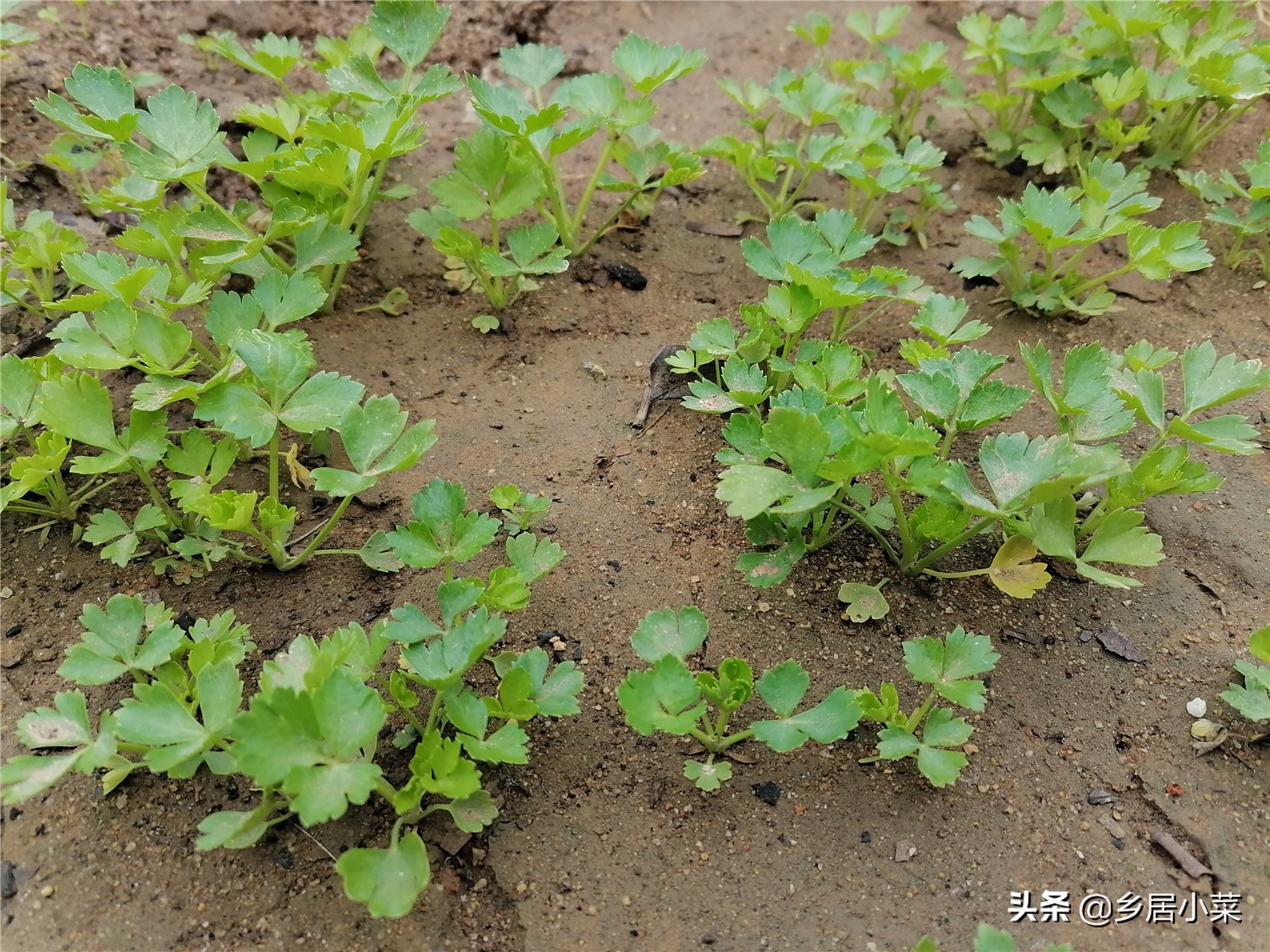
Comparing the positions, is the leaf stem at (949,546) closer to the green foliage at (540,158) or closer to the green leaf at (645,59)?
the green foliage at (540,158)

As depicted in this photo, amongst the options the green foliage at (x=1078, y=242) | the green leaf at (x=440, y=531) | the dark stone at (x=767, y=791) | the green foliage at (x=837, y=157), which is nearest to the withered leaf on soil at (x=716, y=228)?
the green foliage at (x=837, y=157)

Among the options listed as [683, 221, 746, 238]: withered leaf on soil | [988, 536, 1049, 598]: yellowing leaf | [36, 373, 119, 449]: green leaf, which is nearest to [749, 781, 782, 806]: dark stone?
[988, 536, 1049, 598]: yellowing leaf

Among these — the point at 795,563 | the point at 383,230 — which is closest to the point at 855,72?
the point at 383,230

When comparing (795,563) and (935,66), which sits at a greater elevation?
(935,66)

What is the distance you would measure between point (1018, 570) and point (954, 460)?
26cm

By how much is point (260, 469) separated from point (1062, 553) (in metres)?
1.82

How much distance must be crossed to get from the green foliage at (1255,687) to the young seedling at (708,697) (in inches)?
30.2

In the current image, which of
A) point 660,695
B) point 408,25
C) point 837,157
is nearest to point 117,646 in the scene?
point 660,695

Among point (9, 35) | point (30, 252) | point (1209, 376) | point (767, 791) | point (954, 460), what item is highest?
point (9, 35)

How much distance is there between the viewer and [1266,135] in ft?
9.44

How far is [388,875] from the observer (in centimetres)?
151

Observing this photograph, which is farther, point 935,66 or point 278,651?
point 935,66

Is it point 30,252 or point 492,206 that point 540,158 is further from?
point 30,252

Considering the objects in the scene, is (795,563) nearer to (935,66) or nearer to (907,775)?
(907,775)
